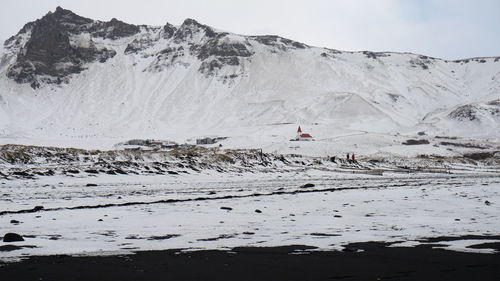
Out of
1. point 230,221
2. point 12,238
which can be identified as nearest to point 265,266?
point 12,238

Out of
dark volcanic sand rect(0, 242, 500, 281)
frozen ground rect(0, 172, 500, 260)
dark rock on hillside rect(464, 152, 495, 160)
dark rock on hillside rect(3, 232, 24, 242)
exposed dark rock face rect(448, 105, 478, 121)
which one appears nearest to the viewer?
dark volcanic sand rect(0, 242, 500, 281)

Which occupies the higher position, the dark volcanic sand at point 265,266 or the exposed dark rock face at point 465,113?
the exposed dark rock face at point 465,113

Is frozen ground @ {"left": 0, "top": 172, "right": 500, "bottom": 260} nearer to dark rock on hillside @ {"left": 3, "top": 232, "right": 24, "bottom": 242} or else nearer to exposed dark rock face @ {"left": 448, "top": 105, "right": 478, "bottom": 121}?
dark rock on hillside @ {"left": 3, "top": 232, "right": 24, "bottom": 242}

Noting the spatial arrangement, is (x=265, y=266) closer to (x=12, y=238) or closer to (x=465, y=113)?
(x=12, y=238)

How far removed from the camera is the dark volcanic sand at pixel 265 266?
541cm

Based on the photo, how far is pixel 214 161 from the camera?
3856cm

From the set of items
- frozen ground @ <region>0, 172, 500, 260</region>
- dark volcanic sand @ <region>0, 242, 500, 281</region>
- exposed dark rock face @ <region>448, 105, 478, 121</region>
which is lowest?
frozen ground @ <region>0, 172, 500, 260</region>

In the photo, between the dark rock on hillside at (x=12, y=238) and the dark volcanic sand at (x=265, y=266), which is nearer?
the dark volcanic sand at (x=265, y=266)

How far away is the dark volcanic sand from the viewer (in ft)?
17.8

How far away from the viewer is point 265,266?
19.8ft

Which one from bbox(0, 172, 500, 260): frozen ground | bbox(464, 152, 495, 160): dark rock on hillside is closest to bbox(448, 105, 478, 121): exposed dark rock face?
bbox(464, 152, 495, 160): dark rock on hillside

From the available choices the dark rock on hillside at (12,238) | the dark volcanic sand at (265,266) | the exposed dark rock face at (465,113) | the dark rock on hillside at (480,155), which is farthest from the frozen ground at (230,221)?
the exposed dark rock face at (465,113)

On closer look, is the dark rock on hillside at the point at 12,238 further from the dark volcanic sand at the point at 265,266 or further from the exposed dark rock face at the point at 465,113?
the exposed dark rock face at the point at 465,113

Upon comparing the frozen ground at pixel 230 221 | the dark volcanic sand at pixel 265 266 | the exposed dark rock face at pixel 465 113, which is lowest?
the frozen ground at pixel 230 221
